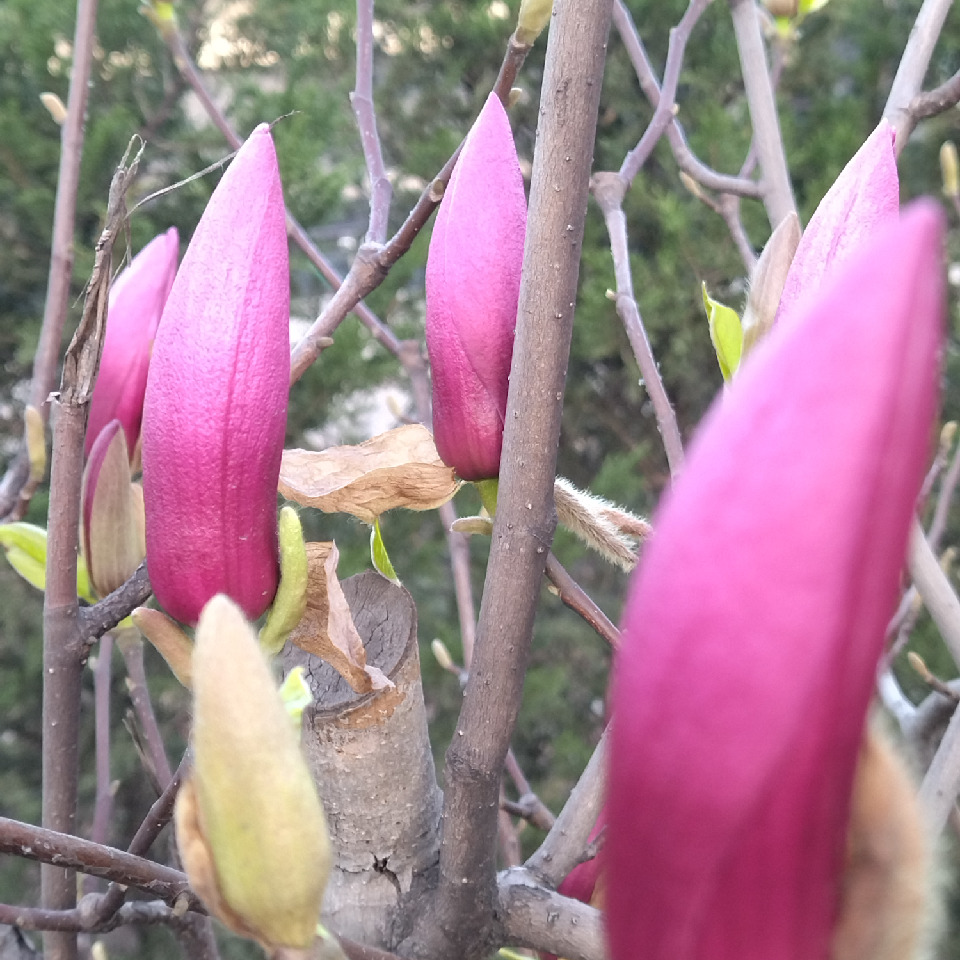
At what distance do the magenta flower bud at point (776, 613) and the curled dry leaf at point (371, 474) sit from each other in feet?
0.69

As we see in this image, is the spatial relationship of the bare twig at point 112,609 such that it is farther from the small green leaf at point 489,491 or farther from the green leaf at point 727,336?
the green leaf at point 727,336

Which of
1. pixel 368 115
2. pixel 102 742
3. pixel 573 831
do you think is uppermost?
pixel 368 115

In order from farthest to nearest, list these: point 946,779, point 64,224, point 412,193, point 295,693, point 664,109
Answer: point 412,193 → point 664,109 → point 64,224 → point 946,779 → point 295,693

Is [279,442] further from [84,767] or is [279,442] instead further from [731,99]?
[731,99]

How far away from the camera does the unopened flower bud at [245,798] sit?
0.66ft

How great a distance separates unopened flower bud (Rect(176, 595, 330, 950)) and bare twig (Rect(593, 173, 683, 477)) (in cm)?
35

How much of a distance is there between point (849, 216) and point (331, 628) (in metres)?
0.23

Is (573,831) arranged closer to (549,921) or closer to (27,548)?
(549,921)

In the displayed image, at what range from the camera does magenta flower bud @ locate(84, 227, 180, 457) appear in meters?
0.44

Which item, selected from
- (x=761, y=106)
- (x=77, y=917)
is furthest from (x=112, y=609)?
(x=761, y=106)

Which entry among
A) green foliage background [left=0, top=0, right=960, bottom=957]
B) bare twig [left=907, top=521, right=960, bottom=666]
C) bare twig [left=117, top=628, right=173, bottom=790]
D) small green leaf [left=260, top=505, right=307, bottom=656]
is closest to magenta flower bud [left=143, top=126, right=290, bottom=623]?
small green leaf [left=260, top=505, right=307, bottom=656]

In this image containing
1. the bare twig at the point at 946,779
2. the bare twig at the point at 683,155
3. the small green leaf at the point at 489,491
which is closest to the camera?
the small green leaf at the point at 489,491

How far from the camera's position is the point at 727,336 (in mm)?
415

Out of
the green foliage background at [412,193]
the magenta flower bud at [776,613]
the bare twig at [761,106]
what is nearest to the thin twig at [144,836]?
the magenta flower bud at [776,613]
